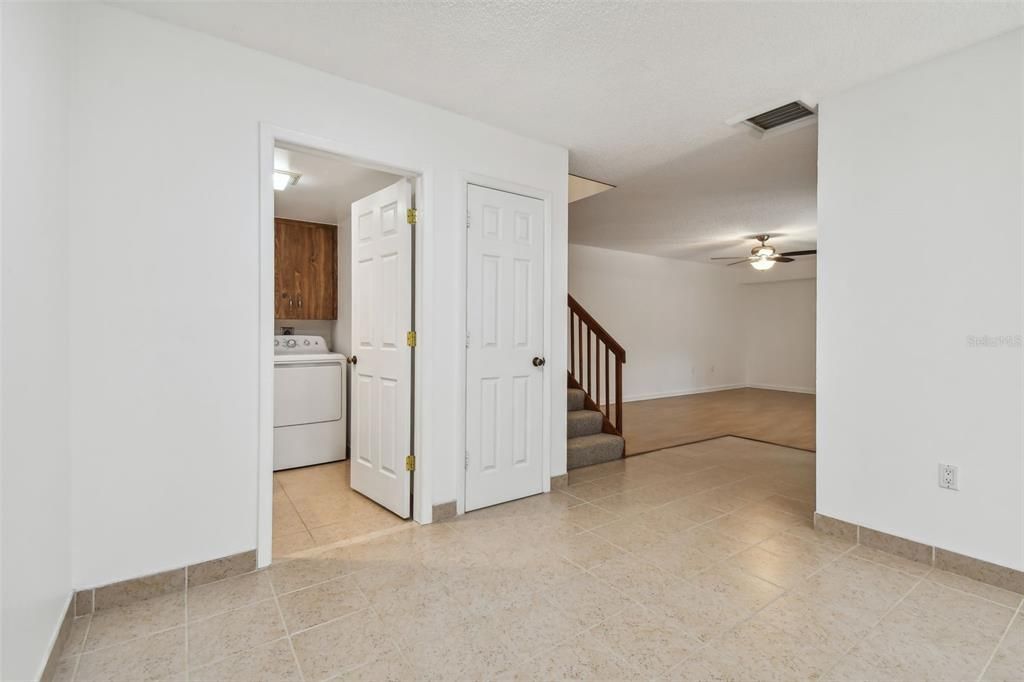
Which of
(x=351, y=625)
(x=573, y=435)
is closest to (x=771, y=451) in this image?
(x=573, y=435)

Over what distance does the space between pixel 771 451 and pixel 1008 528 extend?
103 inches

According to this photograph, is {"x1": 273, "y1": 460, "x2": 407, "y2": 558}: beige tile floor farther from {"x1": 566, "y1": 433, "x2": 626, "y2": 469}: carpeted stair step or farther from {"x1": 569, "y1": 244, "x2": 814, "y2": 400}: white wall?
{"x1": 569, "y1": 244, "x2": 814, "y2": 400}: white wall

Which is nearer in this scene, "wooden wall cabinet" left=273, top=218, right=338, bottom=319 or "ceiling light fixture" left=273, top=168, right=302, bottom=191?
"ceiling light fixture" left=273, top=168, right=302, bottom=191

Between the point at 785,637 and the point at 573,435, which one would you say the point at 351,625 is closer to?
the point at 785,637

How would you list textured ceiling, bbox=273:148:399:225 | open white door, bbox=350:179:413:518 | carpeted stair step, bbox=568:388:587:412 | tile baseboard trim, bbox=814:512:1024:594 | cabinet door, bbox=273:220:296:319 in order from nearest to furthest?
1. tile baseboard trim, bbox=814:512:1024:594
2. open white door, bbox=350:179:413:518
3. textured ceiling, bbox=273:148:399:225
4. cabinet door, bbox=273:220:296:319
5. carpeted stair step, bbox=568:388:587:412

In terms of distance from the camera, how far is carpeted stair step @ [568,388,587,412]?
486cm

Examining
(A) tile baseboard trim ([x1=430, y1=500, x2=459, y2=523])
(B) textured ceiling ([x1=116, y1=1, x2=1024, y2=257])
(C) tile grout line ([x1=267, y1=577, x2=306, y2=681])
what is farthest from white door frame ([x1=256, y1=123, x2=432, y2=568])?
(A) tile baseboard trim ([x1=430, y1=500, x2=459, y2=523])

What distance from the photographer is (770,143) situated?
3.49 meters

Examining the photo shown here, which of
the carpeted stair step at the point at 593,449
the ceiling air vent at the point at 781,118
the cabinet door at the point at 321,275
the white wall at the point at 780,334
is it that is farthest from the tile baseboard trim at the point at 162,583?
the white wall at the point at 780,334

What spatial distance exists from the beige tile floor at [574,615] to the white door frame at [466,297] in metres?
0.55

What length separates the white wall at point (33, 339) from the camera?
1.33 m

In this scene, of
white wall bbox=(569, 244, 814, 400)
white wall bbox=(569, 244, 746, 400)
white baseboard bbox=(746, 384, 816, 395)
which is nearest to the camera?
white wall bbox=(569, 244, 746, 400)

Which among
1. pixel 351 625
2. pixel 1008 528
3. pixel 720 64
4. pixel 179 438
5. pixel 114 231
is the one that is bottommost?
pixel 351 625

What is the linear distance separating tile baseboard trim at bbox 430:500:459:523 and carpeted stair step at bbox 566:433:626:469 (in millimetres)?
1348
